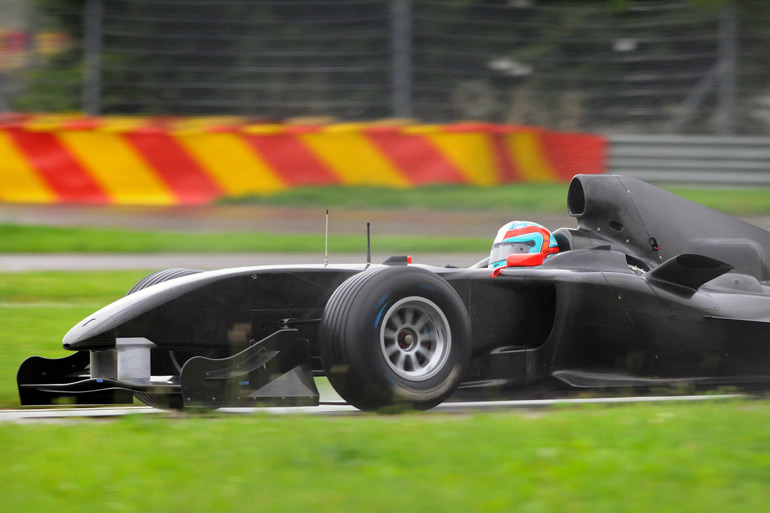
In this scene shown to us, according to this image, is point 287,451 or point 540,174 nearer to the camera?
point 287,451

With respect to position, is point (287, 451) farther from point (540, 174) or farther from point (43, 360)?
point (540, 174)

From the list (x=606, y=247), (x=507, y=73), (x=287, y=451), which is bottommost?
(x=287, y=451)

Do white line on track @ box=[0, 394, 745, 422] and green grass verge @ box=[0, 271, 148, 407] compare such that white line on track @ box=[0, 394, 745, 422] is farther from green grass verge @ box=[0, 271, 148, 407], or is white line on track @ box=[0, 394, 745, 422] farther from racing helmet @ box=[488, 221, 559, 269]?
racing helmet @ box=[488, 221, 559, 269]

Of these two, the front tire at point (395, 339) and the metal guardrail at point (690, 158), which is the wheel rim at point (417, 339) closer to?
the front tire at point (395, 339)

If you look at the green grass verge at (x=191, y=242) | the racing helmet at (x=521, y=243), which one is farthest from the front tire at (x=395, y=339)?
the green grass verge at (x=191, y=242)

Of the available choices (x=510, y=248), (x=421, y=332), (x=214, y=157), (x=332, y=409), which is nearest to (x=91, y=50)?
(x=214, y=157)

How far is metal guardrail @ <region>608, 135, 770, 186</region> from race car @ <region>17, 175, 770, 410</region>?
335 inches

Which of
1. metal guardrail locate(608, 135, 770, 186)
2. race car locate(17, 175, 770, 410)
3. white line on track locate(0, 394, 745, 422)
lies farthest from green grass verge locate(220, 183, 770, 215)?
white line on track locate(0, 394, 745, 422)

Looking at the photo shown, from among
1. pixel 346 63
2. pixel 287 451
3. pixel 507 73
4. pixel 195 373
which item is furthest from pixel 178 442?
pixel 507 73

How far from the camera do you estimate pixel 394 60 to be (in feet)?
46.1

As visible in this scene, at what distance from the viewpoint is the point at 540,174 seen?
14703 mm

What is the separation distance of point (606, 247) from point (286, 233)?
7548mm

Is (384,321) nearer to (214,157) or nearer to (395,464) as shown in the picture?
(395,464)

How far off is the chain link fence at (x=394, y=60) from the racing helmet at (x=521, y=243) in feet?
26.5
